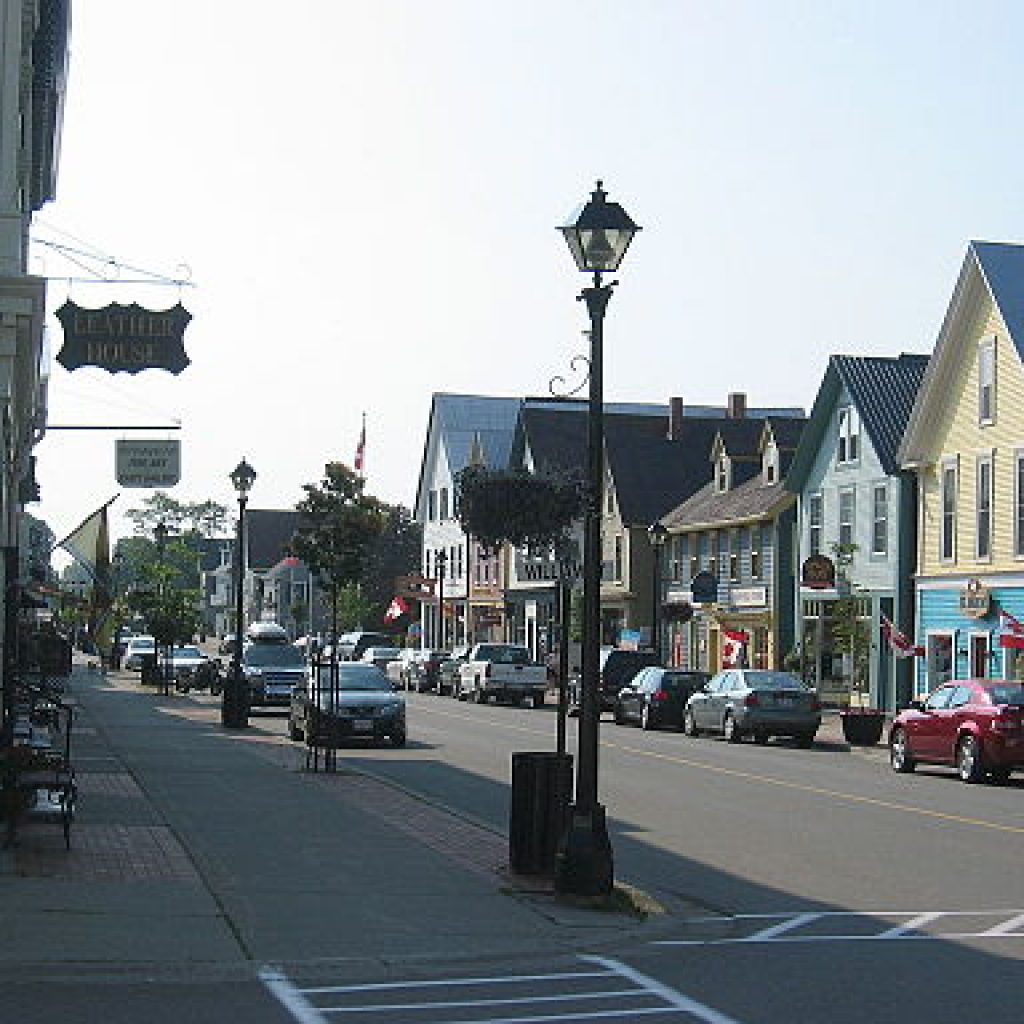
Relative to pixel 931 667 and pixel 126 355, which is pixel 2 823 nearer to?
pixel 126 355

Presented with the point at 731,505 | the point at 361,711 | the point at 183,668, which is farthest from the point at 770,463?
the point at 361,711

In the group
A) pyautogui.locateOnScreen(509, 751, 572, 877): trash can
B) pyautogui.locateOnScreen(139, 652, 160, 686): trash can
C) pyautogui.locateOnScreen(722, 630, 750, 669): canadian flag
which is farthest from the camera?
pyautogui.locateOnScreen(139, 652, 160, 686): trash can

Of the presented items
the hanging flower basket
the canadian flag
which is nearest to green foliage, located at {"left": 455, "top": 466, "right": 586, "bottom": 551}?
the hanging flower basket

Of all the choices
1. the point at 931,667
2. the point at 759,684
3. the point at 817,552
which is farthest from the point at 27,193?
the point at 817,552

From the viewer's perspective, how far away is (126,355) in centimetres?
1998

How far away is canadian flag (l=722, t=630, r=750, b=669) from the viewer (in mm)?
55562

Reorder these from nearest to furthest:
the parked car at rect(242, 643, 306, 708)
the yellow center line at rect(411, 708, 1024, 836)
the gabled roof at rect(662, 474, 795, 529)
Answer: the yellow center line at rect(411, 708, 1024, 836)
the parked car at rect(242, 643, 306, 708)
the gabled roof at rect(662, 474, 795, 529)

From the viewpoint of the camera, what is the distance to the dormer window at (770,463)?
191ft

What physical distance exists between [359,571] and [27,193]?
51.8ft

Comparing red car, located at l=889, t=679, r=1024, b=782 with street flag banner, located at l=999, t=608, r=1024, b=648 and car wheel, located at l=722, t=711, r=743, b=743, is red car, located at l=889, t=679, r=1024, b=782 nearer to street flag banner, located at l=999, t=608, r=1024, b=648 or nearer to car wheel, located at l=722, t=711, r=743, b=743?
car wheel, located at l=722, t=711, r=743, b=743

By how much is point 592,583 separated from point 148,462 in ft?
60.3

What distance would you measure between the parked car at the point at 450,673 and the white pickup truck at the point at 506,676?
2407 millimetres

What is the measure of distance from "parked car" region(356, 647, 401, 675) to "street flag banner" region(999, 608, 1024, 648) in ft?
114

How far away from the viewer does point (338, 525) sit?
43.6 meters
